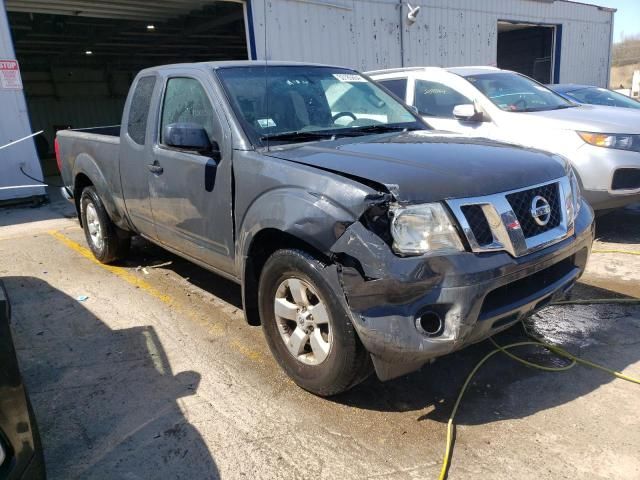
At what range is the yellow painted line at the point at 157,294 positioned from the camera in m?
3.63

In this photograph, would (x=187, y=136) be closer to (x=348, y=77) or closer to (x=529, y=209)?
(x=348, y=77)

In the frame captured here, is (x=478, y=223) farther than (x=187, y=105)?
No

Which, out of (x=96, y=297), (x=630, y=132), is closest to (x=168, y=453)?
(x=96, y=297)

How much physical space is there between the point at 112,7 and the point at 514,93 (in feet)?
34.9

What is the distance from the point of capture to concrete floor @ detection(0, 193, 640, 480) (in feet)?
8.16

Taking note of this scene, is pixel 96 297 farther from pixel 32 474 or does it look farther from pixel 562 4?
pixel 562 4

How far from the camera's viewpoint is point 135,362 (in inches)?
140

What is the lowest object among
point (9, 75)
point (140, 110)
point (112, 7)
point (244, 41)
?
point (140, 110)

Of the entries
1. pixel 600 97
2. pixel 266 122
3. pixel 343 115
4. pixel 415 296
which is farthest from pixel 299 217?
pixel 600 97

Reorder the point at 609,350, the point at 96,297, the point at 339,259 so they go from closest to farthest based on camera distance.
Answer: the point at 339,259 → the point at 609,350 → the point at 96,297

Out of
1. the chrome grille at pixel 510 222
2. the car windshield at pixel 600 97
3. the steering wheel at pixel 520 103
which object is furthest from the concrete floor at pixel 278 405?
the car windshield at pixel 600 97

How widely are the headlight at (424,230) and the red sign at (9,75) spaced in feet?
30.1

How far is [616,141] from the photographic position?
524cm

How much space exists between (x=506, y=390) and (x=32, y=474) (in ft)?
7.80
